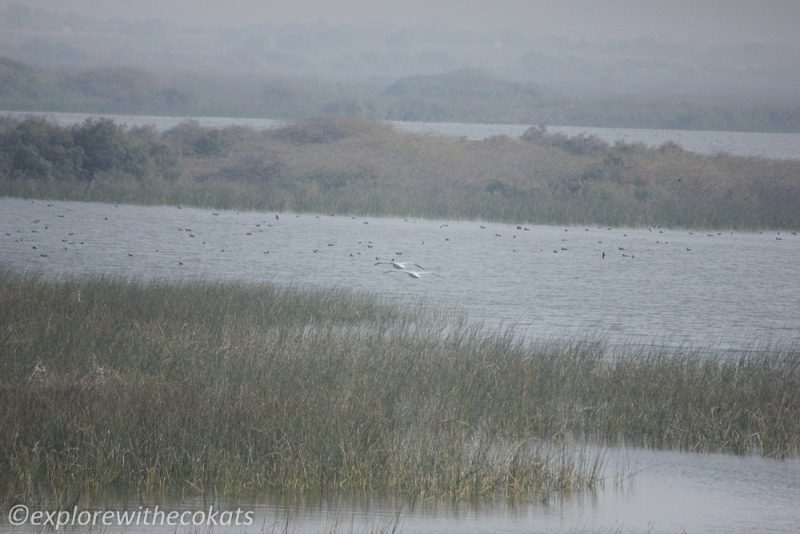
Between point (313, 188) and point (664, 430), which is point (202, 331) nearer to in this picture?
point (664, 430)

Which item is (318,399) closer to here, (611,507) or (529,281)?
(611,507)

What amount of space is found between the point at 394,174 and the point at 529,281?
2305cm

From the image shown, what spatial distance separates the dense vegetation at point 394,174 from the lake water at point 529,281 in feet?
6.17

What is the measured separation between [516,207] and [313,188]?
894cm

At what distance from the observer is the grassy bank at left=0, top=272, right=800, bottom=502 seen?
1070 centimetres

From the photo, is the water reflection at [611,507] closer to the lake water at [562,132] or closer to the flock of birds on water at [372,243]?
the flock of birds on water at [372,243]

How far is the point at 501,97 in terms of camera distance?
11556 cm

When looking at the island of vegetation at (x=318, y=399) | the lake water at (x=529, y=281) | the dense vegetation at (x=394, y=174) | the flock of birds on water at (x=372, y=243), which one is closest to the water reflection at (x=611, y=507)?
the lake water at (x=529, y=281)

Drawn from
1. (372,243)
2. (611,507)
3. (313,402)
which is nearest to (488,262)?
(372,243)

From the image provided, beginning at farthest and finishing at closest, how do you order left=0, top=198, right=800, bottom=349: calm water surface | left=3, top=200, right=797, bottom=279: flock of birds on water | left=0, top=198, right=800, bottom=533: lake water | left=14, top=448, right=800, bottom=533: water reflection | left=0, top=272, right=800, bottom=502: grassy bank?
left=3, top=200, right=797, bottom=279: flock of birds on water, left=0, top=198, right=800, bottom=349: calm water surface, left=0, top=198, right=800, bottom=533: lake water, left=0, top=272, right=800, bottom=502: grassy bank, left=14, top=448, right=800, bottom=533: water reflection

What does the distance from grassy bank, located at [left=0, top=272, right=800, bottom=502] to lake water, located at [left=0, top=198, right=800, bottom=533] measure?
39 centimetres

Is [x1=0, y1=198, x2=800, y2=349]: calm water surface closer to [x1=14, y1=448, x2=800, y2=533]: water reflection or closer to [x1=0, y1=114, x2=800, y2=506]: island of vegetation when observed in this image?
[x1=0, y1=114, x2=800, y2=506]: island of vegetation

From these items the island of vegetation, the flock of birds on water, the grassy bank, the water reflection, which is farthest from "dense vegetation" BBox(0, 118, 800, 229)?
the water reflection

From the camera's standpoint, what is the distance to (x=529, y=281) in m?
29.2
